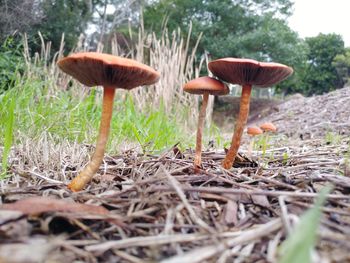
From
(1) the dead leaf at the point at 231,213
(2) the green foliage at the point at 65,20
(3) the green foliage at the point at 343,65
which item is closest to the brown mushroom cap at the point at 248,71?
(1) the dead leaf at the point at 231,213

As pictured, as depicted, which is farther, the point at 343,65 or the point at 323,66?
the point at 323,66

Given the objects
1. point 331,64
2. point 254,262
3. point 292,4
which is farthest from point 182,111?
point 331,64

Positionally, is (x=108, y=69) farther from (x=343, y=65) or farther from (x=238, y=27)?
(x=343, y=65)

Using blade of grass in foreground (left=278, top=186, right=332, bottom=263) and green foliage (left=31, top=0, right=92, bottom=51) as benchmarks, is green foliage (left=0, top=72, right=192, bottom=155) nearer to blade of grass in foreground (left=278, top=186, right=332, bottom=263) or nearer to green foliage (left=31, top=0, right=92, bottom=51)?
blade of grass in foreground (left=278, top=186, right=332, bottom=263)

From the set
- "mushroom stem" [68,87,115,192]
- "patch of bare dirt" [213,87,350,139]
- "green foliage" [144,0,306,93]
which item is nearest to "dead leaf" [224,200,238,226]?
"mushroom stem" [68,87,115,192]

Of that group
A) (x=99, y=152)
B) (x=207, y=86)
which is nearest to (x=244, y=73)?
(x=207, y=86)

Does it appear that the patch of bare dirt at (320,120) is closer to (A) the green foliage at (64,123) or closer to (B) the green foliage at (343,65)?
(A) the green foliage at (64,123)
